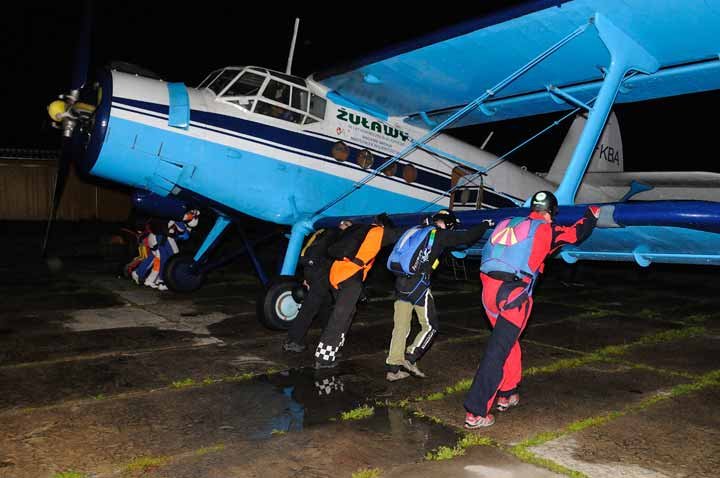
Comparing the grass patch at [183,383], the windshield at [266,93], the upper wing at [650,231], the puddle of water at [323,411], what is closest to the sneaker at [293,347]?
the puddle of water at [323,411]

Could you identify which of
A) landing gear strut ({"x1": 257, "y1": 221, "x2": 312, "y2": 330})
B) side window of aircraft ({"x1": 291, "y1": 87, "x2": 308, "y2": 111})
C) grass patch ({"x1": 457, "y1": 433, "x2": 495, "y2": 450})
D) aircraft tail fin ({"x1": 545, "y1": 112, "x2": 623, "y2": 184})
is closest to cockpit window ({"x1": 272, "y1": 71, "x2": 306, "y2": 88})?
side window of aircraft ({"x1": 291, "y1": 87, "x2": 308, "y2": 111})

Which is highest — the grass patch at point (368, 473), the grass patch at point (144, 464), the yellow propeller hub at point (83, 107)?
the yellow propeller hub at point (83, 107)

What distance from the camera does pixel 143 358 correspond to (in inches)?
239

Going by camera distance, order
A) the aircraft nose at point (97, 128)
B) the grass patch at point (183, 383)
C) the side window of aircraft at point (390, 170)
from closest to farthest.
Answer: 1. the grass patch at point (183, 383)
2. the aircraft nose at point (97, 128)
3. the side window of aircraft at point (390, 170)

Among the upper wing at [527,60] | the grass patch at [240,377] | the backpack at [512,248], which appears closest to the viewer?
the backpack at [512,248]

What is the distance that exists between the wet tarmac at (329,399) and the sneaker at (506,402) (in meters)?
0.08

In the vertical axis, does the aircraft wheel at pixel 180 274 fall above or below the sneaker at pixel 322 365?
above

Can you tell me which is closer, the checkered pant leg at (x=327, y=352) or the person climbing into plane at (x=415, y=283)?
the person climbing into plane at (x=415, y=283)

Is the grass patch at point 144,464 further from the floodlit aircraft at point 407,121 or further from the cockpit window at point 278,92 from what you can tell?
the cockpit window at point 278,92

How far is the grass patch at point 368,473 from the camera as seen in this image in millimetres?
3516

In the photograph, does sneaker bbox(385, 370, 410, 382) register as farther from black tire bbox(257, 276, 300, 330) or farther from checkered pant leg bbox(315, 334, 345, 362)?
black tire bbox(257, 276, 300, 330)

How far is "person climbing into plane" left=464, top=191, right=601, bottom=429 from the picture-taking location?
432 centimetres

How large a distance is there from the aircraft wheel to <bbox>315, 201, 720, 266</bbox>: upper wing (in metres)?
4.35

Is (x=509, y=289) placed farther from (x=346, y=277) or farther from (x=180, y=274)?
(x=180, y=274)
